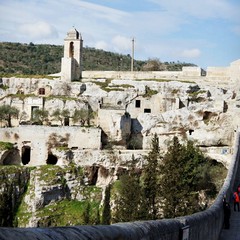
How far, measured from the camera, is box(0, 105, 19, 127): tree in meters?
51.8

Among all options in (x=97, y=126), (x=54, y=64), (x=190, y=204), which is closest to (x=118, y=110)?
(x=97, y=126)

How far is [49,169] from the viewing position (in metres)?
46.1

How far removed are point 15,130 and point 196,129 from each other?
1523 centimetres

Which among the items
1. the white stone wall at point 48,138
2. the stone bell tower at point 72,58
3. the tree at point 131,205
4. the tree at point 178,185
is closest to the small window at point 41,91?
the stone bell tower at point 72,58

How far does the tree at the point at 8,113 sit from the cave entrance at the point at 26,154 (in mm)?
4109

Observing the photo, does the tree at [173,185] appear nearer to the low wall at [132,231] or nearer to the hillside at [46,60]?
the low wall at [132,231]

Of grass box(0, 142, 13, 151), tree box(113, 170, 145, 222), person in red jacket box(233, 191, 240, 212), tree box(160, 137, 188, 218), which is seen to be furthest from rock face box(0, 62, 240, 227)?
person in red jacket box(233, 191, 240, 212)

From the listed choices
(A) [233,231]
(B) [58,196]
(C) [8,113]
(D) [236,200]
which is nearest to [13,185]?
(B) [58,196]

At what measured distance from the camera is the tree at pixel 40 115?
168 feet

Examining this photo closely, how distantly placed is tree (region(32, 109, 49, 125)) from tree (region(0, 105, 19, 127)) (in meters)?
1.90

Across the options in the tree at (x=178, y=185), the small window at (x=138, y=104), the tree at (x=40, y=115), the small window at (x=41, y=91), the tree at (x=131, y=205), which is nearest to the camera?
the tree at (x=178, y=185)

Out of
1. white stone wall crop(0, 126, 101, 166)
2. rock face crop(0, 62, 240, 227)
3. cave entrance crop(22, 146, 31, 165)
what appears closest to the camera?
rock face crop(0, 62, 240, 227)

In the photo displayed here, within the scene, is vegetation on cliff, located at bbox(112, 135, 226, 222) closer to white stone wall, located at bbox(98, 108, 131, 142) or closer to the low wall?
white stone wall, located at bbox(98, 108, 131, 142)

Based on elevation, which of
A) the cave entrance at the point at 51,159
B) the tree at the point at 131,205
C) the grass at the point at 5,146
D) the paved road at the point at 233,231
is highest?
the paved road at the point at 233,231
